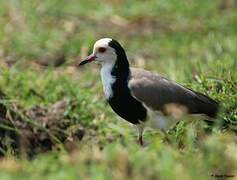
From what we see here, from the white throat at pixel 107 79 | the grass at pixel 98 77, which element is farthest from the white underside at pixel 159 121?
the white throat at pixel 107 79

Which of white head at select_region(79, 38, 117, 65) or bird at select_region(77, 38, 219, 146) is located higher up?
white head at select_region(79, 38, 117, 65)

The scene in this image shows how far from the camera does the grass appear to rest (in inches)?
216

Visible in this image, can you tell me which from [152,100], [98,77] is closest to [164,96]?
[152,100]

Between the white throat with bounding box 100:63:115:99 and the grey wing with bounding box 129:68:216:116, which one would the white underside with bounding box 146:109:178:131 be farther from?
the white throat with bounding box 100:63:115:99

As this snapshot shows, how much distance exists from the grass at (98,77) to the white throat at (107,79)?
0.39m

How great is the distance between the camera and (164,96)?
7379 mm

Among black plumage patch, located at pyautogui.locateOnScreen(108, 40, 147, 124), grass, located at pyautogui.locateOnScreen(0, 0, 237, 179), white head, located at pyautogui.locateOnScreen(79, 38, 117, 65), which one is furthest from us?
white head, located at pyautogui.locateOnScreen(79, 38, 117, 65)

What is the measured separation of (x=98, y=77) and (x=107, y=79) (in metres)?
2.64

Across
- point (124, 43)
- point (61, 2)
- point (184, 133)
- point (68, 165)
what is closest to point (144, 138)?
A: point (184, 133)

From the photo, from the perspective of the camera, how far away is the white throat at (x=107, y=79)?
7.43m

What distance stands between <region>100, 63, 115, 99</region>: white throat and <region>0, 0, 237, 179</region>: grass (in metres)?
0.39

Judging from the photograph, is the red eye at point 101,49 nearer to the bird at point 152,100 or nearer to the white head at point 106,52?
the white head at point 106,52

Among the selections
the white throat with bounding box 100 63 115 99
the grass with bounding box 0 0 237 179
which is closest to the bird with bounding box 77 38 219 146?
the white throat with bounding box 100 63 115 99

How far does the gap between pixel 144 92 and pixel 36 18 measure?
192 inches
